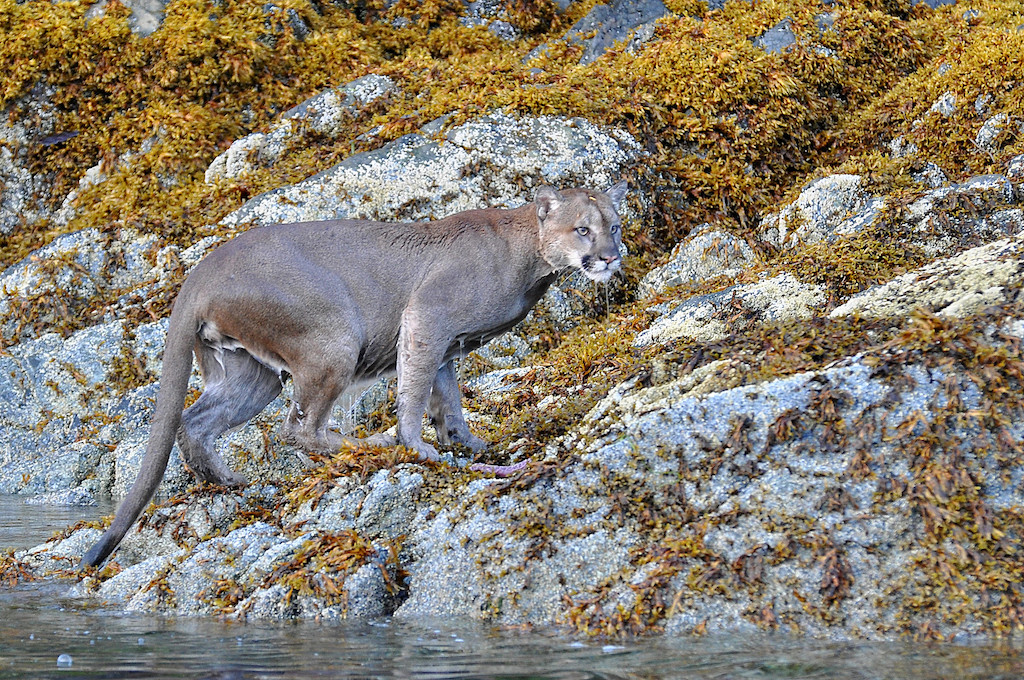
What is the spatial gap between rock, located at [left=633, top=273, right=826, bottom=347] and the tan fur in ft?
3.57

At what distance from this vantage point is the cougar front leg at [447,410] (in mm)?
8727

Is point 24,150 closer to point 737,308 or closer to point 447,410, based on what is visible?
point 447,410

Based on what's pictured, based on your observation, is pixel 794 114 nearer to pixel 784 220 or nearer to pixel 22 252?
pixel 784 220

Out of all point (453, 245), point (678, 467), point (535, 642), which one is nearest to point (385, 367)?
point (453, 245)

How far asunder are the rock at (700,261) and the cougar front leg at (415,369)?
A: 3.94m

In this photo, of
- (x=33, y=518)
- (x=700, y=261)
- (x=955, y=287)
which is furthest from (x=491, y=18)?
(x=955, y=287)

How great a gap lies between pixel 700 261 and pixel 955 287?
4.64 m

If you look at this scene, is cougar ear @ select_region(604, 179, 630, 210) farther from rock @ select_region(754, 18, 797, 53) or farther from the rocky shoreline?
rock @ select_region(754, 18, 797, 53)

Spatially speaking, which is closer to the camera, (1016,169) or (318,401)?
(318,401)

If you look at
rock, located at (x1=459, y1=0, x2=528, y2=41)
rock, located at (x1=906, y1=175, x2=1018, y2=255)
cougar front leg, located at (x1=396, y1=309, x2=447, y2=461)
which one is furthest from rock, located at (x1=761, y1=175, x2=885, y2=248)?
rock, located at (x1=459, y1=0, x2=528, y2=41)

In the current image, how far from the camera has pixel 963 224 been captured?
959cm

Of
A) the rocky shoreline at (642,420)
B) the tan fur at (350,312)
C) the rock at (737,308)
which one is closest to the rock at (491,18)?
the rocky shoreline at (642,420)

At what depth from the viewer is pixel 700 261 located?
11.8m

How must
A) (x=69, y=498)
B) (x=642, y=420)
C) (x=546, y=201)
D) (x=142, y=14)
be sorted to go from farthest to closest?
(x=142, y=14) → (x=69, y=498) → (x=546, y=201) → (x=642, y=420)
